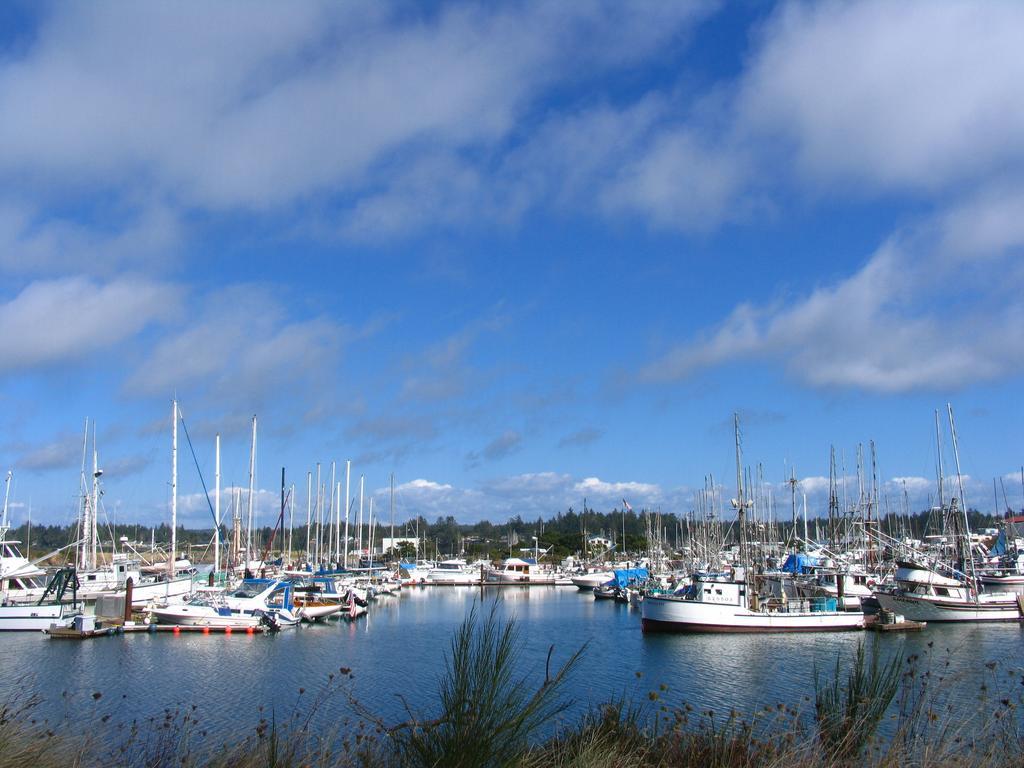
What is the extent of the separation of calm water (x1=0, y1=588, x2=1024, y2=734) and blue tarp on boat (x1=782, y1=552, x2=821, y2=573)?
22010 mm

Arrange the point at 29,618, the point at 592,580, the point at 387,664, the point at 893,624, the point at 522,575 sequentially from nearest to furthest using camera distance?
the point at 387,664, the point at 29,618, the point at 893,624, the point at 592,580, the point at 522,575

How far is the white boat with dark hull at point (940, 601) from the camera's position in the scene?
56312 millimetres

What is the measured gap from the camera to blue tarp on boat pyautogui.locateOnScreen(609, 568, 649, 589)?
3612 inches

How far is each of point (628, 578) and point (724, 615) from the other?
45.4 metres

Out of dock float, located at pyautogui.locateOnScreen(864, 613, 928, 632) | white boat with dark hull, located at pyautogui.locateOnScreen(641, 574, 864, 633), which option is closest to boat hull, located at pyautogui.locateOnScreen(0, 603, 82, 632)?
white boat with dark hull, located at pyautogui.locateOnScreen(641, 574, 864, 633)

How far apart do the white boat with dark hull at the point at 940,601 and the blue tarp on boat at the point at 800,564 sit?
16.3m

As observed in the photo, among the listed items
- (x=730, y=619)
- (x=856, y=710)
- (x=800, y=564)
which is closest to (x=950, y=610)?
(x=730, y=619)

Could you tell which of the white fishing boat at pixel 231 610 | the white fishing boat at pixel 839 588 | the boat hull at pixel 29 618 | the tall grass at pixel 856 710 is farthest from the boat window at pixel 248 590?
the tall grass at pixel 856 710

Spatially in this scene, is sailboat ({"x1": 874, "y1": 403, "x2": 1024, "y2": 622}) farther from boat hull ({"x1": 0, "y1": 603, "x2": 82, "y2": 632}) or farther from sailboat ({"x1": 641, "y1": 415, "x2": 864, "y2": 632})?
boat hull ({"x1": 0, "y1": 603, "x2": 82, "y2": 632})

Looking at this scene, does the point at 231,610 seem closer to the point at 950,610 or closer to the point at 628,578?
the point at 950,610

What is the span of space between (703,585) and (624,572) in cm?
4709

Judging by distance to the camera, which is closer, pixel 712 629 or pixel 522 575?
pixel 712 629

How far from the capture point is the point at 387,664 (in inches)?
1582

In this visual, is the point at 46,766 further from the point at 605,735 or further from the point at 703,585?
the point at 703,585
